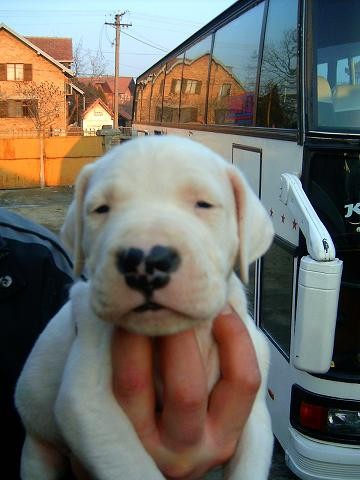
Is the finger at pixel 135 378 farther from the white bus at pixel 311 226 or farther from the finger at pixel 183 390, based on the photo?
the white bus at pixel 311 226

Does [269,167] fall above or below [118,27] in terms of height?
below

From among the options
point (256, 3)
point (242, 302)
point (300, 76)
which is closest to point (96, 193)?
point (242, 302)

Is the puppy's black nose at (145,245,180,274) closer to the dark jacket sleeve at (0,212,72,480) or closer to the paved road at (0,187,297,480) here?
the dark jacket sleeve at (0,212,72,480)

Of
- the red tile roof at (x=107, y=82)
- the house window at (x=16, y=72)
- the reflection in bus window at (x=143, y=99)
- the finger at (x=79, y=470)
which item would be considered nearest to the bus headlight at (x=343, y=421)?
the finger at (x=79, y=470)

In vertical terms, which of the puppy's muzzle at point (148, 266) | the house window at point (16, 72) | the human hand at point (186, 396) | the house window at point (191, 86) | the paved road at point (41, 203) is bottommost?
the paved road at point (41, 203)

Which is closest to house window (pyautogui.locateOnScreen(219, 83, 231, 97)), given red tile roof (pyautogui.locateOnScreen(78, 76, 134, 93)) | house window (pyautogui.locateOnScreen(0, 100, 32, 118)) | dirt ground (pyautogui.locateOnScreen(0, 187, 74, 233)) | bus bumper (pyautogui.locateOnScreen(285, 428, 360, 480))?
bus bumper (pyautogui.locateOnScreen(285, 428, 360, 480))

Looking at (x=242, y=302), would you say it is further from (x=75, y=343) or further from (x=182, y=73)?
(x=182, y=73)

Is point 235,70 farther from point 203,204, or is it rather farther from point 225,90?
point 203,204
